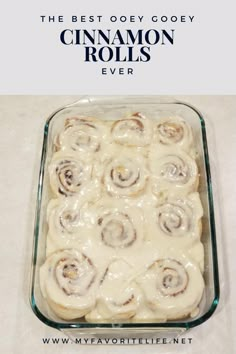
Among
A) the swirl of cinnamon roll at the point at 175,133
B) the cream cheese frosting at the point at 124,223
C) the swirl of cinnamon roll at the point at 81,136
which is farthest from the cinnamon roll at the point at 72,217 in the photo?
the swirl of cinnamon roll at the point at 175,133

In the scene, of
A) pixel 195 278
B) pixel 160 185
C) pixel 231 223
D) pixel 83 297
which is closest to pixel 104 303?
pixel 83 297

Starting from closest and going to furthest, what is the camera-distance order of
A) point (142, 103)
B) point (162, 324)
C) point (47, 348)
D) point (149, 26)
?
point (162, 324) → point (47, 348) → point (142, 103) → point (149, 26)

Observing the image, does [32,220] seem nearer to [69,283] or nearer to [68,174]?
[68,174]

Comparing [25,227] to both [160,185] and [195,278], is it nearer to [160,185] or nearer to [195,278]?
[160,185]

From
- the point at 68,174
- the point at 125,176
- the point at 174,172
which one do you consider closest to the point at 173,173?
the point at 174,172

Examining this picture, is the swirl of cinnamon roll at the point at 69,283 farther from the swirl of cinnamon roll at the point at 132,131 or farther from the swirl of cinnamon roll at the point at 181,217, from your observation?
the swirl of cinnamon roll at the point at 132,131
